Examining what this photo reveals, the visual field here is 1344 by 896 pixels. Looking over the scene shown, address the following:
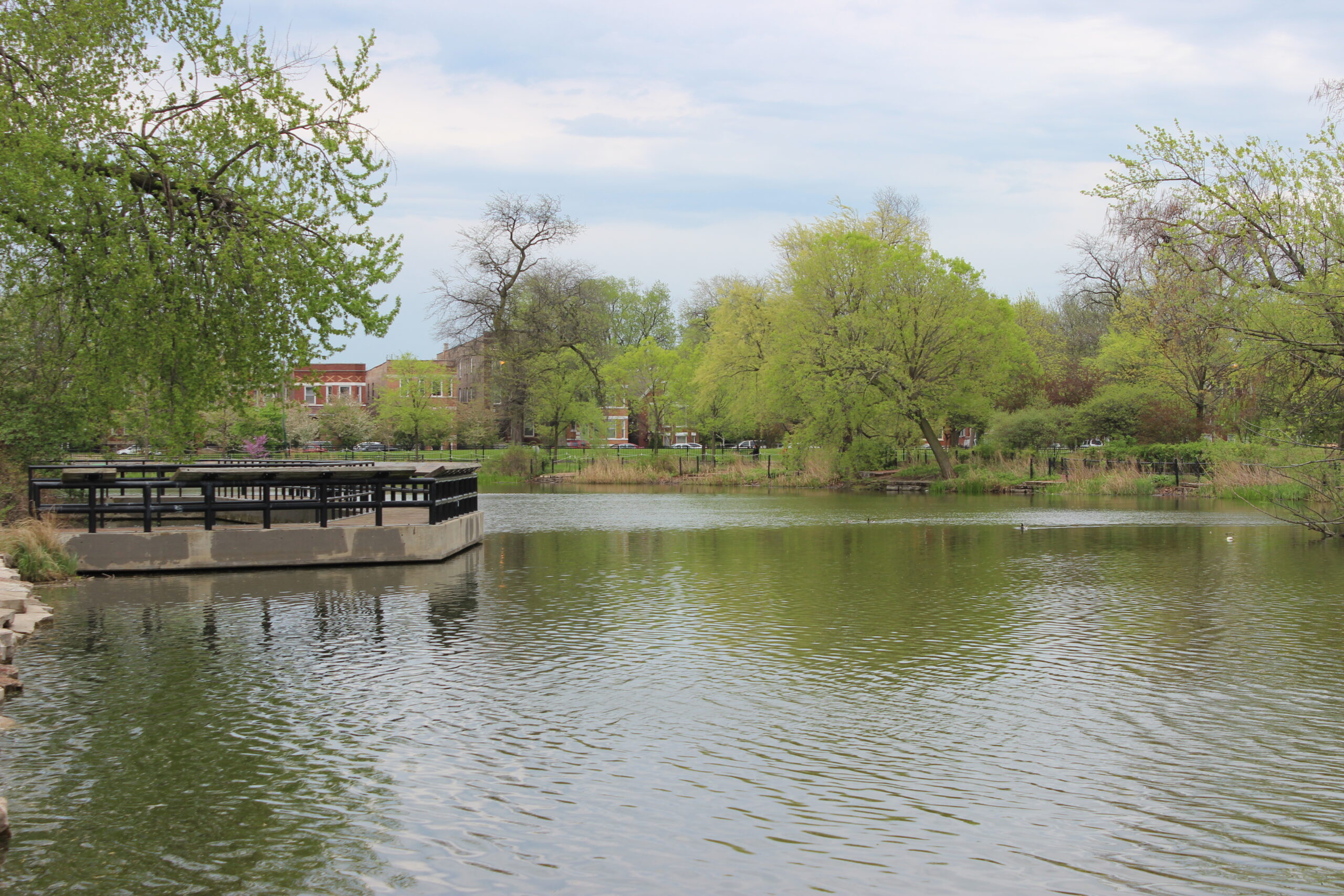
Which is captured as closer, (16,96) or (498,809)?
(498,809)

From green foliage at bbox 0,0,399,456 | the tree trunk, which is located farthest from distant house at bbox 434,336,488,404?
green foliage at bbox 0,0,399,456

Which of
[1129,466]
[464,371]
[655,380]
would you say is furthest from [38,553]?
[464,371]

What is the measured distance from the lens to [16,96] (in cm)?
1942

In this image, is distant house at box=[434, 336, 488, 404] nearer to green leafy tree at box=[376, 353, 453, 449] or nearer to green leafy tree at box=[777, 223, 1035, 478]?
green leafy tree at box=[376, 353, 453, 449]

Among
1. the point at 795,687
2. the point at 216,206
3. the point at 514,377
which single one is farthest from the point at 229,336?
the point at 514,377

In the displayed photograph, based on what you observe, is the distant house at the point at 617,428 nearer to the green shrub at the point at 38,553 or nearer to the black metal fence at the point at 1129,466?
the black metal fence at the point at 1129,466

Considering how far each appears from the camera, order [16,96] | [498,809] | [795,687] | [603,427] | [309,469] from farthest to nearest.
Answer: [603,427] → [309,469] → [16,96] → [795,687] → [498,809]

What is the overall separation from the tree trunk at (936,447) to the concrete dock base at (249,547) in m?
35.4

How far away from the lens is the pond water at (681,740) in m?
6.09

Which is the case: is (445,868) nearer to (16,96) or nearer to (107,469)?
(107,469)

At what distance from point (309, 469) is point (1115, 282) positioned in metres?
58.8

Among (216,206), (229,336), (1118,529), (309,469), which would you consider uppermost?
(216,206)

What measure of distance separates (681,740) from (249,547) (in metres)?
13.1

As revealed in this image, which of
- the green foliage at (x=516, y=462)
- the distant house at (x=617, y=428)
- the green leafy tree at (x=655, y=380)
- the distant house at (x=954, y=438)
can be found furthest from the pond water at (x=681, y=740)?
the distant house at (x=617, y=428)
